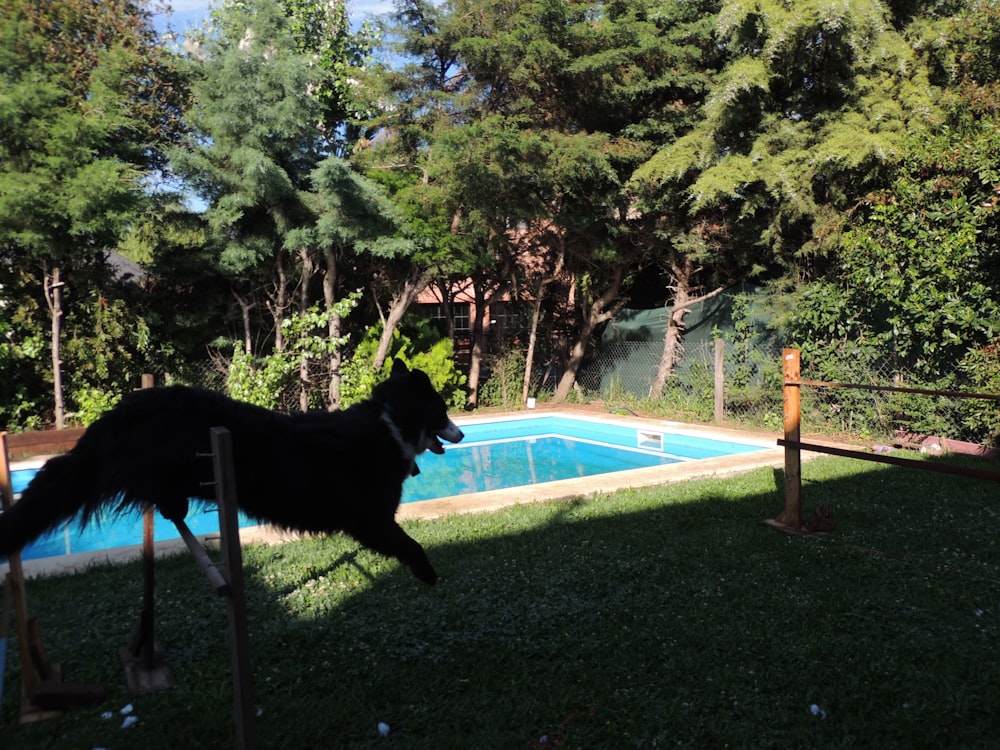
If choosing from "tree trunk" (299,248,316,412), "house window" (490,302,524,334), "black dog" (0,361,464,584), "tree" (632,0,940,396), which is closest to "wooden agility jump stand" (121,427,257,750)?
"black dog" (0,361,464,584)

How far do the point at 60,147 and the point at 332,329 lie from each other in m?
4.39

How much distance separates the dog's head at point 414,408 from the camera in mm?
3160

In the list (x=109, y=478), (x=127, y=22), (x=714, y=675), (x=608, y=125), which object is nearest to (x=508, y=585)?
(x=714, y=675)

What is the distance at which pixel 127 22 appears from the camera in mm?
11242

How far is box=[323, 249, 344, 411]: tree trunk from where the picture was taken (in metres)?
10.7

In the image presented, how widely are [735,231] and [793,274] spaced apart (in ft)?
4.17

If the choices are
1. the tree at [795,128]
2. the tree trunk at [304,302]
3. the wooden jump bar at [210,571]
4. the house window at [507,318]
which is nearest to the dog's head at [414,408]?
the wooden jump bar at [210,571]

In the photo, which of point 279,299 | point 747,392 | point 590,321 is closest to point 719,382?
point 747,392

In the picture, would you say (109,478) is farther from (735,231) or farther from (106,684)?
(735,231)

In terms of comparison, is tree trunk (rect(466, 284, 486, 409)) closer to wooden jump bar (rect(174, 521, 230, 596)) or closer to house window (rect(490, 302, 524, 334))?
house window (rect(490, 302, 524, 334))

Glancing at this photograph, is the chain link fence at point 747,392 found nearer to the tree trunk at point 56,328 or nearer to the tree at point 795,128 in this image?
the tree trunk at point 56,328

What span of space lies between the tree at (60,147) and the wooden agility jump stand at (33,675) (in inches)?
287

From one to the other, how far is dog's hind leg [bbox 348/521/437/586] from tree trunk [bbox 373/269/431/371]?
8.76 m

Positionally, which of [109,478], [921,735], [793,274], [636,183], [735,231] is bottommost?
[921,735]
